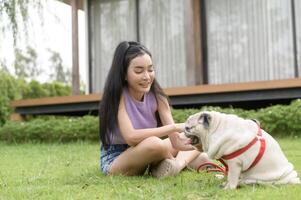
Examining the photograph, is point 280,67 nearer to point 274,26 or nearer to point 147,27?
point 274,26

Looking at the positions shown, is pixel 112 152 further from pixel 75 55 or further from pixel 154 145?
pixel 75 55

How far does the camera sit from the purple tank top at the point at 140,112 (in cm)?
421

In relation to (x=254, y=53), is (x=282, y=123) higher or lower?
lower

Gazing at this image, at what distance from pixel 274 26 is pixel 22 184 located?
26.3ft

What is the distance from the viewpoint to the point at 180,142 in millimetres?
3908

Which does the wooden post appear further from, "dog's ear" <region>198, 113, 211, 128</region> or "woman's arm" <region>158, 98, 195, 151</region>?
"dog's ear" <region>198, 113, 211, 128</region>

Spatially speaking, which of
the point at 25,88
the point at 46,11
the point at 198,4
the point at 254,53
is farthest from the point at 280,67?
the point at 25,88

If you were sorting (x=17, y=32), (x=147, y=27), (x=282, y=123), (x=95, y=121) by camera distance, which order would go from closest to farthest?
(x=17, y=32) < (x=282, y=123) < (x=95, y=121) < (x=147, y=27)

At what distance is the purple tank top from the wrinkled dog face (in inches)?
32.5

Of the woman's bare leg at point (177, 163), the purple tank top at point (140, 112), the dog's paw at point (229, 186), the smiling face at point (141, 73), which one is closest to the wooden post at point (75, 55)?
the woman's bare leg at point (177, 163)

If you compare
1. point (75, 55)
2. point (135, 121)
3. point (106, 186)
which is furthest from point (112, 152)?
point (75, 55)

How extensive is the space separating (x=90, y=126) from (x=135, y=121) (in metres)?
5.35

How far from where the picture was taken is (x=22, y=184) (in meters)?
4.05

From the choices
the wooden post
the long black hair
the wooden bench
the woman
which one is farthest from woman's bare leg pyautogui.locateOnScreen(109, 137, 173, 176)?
the wooden post
